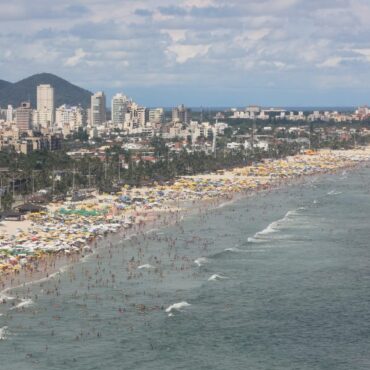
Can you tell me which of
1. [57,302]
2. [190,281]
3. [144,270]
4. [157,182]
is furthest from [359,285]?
[157,182]

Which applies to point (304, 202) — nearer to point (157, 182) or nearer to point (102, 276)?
point (157, 182)

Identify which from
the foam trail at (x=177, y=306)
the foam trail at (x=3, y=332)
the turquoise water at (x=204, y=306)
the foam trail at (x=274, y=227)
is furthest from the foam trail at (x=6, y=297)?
the foam trail at (x=274, y=227)

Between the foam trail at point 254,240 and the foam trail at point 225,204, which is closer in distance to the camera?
the foam trail at point 254,240

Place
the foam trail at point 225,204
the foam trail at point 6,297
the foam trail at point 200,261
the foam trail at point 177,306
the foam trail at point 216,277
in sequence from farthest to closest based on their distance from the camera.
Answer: the foam trail at point 225,204, the foam trail at point 200,261, the foam trail at point 216,277, the foam trail at point 6,297, the foam trail at point 177,306

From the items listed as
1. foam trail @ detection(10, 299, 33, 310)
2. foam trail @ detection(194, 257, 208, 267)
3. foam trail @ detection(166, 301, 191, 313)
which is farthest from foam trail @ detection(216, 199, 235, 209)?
foam trail @ detection(10, 299, 33, 310)

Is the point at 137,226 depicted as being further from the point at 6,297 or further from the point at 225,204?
the point at 6,297

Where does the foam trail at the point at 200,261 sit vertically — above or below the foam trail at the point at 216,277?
above

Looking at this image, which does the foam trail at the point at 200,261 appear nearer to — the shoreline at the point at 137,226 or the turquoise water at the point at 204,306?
the turquoise water at the point at 204,306
